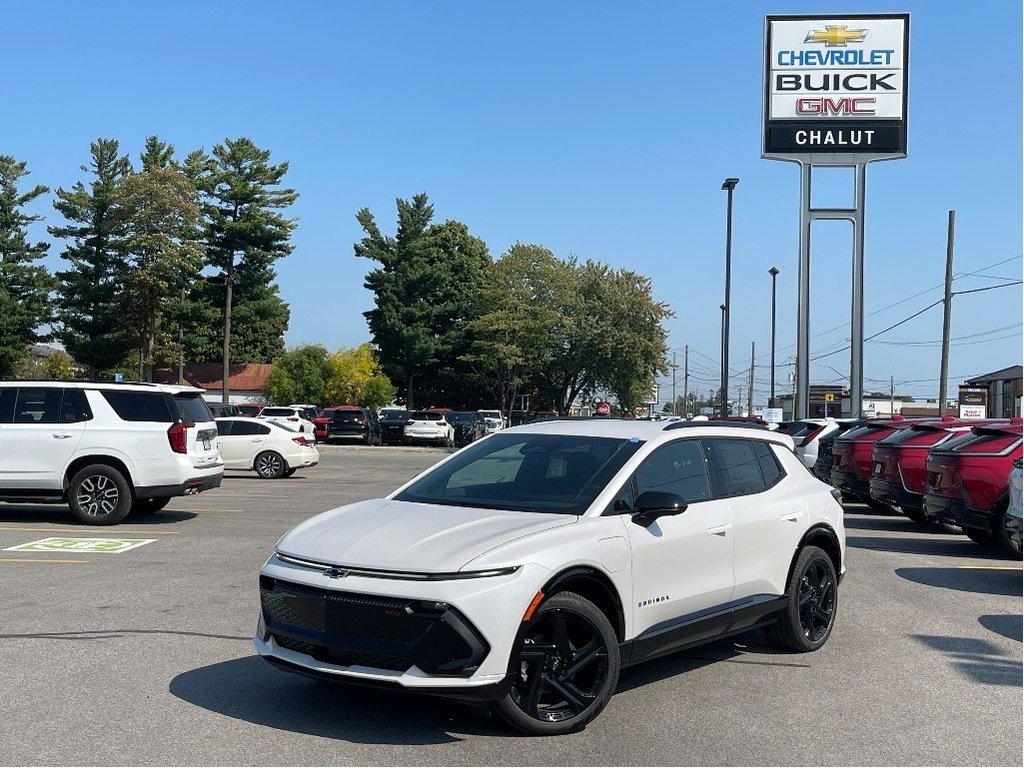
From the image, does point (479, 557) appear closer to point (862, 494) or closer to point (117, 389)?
point (117, 389)

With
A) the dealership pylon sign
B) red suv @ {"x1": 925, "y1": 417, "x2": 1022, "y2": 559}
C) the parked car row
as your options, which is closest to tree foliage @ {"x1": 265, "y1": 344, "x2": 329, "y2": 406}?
the dealership pylon sign

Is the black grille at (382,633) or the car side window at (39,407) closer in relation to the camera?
the black grille at (382,633)

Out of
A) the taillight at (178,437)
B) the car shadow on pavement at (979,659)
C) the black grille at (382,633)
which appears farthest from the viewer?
the taillight at (178,437)

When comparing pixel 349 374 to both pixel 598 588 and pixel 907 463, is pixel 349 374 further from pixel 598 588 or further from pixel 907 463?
pixel 598 588

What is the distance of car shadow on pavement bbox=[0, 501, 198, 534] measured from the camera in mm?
15052

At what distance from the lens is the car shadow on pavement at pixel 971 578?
10781 mm

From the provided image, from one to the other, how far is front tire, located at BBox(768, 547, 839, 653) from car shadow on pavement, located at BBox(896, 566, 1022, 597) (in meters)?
3.35

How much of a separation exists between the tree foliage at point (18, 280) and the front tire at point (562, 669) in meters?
67.2

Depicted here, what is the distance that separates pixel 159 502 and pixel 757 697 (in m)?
11.8

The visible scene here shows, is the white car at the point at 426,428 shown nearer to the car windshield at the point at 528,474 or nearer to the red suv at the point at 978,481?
the red suv at the point at 978,481

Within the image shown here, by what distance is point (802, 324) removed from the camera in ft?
124

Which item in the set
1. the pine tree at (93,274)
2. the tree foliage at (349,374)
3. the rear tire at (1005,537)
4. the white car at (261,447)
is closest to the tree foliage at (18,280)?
the pine tree at (93,274)

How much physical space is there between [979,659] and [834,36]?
105ft

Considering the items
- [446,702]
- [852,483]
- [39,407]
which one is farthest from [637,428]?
[852,483]
